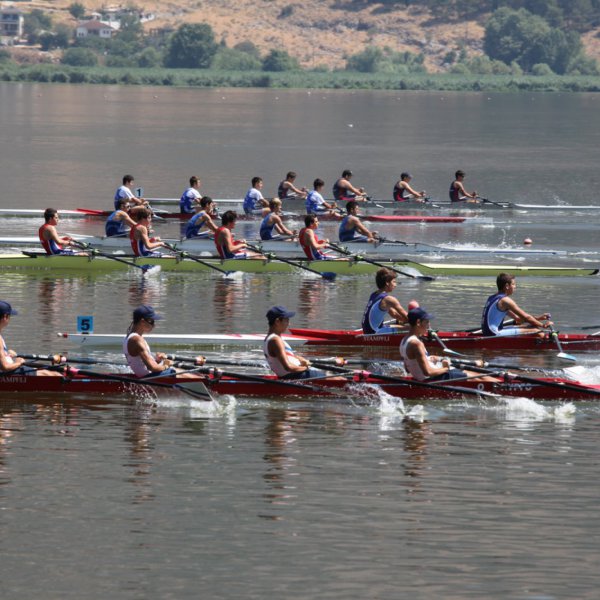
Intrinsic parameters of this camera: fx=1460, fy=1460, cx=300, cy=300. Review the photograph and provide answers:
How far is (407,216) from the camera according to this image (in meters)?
44.3

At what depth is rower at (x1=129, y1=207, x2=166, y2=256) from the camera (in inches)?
1281

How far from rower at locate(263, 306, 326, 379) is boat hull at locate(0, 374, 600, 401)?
17cm

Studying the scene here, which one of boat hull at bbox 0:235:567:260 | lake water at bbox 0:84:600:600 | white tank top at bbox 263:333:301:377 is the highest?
boat hull at bbox 0:235:567:260

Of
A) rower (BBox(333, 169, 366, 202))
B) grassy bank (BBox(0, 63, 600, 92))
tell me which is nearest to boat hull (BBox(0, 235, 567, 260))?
rower (BBox(333, 169, 366, 202))

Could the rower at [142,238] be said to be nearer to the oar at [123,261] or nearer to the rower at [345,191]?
the oar at [123,261]

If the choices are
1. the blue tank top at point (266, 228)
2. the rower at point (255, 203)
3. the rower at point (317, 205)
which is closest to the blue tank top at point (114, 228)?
the blue tank top at point (266, 228)

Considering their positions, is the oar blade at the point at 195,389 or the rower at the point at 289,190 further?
the rower at the point at 289,190

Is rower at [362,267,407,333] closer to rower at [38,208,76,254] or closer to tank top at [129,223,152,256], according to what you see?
tank top at [129,223,152,256]

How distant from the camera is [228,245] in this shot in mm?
32969

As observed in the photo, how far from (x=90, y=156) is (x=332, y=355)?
55065 mm

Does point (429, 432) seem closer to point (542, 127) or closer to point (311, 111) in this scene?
point (542, 127)

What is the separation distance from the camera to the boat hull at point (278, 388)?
20797mm

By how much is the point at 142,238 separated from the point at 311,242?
3.80 metres

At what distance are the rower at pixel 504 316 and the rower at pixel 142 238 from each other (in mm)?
10524
